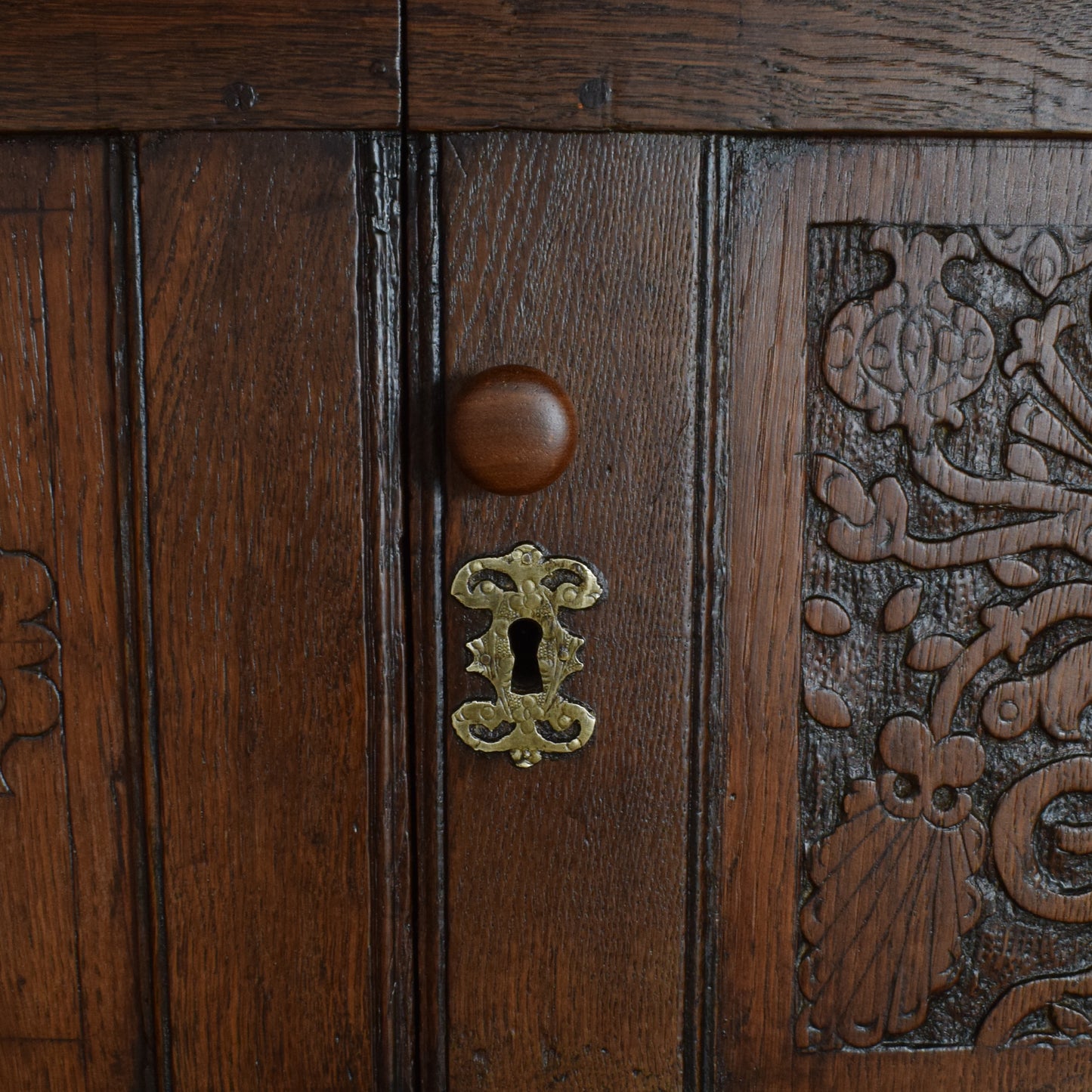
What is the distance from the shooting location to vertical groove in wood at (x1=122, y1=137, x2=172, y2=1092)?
45 centimetres

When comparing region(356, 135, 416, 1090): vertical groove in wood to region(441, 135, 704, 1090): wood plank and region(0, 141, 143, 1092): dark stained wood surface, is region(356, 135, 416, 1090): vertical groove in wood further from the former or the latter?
region(0, 141, 143, 1092): dark stained wood surface

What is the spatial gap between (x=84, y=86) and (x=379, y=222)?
6.0 inches

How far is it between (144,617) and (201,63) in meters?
0.27

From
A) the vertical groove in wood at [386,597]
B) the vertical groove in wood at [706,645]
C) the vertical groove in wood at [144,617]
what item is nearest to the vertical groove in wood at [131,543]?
the vertical groove in wood at [144,617]

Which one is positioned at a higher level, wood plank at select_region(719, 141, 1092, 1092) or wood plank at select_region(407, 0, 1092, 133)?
wood plank at select_region(407, 0, 1092, 133)

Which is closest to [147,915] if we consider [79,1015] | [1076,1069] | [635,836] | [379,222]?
[79,1015]

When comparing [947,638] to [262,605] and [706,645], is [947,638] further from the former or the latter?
[262,605]

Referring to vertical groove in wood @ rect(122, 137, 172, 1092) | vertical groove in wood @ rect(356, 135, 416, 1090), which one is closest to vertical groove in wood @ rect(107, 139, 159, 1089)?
vertical groove in wood @ rect(122, 137, 172, 1092)

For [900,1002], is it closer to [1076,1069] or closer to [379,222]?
[1076,1069]

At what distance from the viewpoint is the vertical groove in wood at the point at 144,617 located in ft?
1.49

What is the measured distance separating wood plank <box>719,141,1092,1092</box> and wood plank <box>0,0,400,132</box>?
0.62 ft

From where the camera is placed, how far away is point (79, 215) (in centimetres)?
45

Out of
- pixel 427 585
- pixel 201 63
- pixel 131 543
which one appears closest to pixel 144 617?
pixel 131 543

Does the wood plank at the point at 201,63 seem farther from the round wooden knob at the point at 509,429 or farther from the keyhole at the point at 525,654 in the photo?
the keyhole at the point at 525,654
